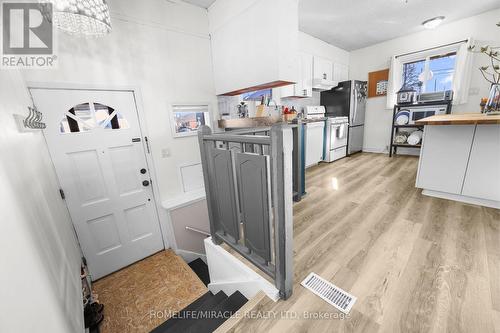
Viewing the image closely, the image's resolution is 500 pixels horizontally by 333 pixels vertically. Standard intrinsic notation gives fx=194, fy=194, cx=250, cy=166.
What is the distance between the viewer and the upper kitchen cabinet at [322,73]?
14.6ft

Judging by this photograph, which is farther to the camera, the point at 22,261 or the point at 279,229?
the point at 279,229

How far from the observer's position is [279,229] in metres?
1.11

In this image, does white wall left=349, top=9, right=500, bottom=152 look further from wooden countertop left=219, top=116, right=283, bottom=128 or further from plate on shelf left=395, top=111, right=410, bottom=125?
wooden countertop left=219, top=116, right=283, bottom=128

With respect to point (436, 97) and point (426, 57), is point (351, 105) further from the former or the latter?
point (426, 57)

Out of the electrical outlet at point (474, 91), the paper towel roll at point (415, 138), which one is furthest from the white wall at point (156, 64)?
the electrical outlet at point (474, 91)

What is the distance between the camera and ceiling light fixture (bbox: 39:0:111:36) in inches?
39.3

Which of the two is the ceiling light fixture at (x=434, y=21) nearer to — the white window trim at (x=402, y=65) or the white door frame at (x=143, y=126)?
the white window trim at (x=402, y=65)

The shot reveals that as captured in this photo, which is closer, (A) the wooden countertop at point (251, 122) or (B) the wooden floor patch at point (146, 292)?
(B) the wooden floor patch at point (146, 292)

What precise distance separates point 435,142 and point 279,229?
8.70 feet

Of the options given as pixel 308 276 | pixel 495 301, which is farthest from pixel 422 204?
pixel 308 276

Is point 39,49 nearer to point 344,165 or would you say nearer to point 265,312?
point 265,312

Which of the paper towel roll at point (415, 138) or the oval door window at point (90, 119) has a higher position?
the oval door window at point (90, 119)

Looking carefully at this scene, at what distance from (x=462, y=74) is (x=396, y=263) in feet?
15.7

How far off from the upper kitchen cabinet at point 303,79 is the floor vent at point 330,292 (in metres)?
3.35
